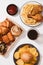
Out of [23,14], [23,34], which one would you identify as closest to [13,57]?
[23,34]

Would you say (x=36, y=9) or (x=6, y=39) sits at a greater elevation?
(x=36, y=9)

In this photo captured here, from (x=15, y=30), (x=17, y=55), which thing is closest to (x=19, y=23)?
(x=15, y=30)

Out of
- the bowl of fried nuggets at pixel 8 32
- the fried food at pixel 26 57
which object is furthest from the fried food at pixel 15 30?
the fried food at pixel 26 57

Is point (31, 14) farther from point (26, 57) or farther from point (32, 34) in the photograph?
point (26, 57)

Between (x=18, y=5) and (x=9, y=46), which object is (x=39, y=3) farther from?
(x=9, y=46)

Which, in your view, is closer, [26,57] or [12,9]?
[26,57]

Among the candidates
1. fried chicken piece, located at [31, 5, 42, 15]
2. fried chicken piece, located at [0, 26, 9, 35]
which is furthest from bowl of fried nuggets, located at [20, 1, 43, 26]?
fried chicken piece, located at [0, 26, 9, 35]

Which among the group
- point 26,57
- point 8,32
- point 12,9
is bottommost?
point 26,57

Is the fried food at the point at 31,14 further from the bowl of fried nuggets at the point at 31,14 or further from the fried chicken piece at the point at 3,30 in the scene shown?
the fried chicken piece at the point at 3,30
